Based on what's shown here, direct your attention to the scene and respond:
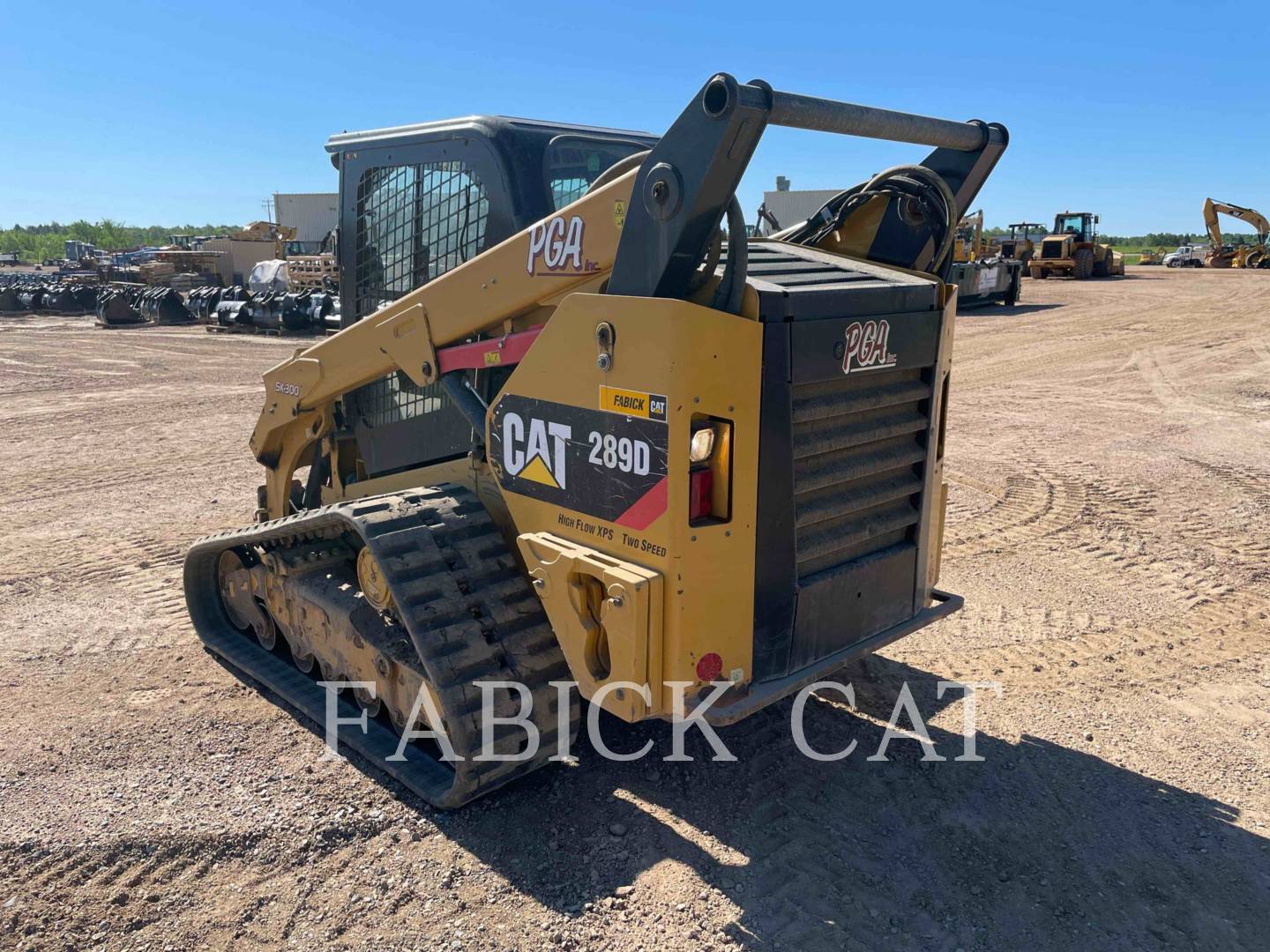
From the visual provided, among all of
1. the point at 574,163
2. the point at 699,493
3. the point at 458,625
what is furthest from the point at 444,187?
the point at 699,493

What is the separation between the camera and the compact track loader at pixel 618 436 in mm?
3125

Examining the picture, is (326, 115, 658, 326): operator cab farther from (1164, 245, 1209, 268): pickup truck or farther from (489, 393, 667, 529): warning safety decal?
(1164, 245, 1209, 268): pickup truck

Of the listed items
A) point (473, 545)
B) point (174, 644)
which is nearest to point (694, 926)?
point (473, 545)

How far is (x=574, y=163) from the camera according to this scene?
4445mm

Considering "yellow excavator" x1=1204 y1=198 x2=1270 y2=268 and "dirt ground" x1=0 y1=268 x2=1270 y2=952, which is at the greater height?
"yellow excavator" x1=1204 y1=198 x2=1270 y2=268

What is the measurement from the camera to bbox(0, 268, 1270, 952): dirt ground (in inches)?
125

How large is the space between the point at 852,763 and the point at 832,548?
1107 millimetres

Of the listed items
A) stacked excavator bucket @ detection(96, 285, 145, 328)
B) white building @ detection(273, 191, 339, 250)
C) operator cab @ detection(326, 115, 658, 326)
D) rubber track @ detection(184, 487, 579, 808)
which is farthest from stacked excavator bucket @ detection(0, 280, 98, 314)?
rubber track @ detection(184, 487, 579, 808)

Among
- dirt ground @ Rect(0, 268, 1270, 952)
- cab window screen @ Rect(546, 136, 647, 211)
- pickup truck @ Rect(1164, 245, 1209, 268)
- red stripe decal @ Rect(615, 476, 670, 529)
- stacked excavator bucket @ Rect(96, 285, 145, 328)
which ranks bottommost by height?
dirt ground @ Rect(0, 268, 1270, 952)

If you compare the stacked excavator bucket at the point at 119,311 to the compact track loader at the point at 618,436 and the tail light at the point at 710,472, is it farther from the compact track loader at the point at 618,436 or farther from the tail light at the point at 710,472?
the tail light at the point at 710,472

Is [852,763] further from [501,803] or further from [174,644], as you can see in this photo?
[174,644]

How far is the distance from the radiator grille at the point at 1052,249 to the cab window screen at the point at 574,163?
3626 cm

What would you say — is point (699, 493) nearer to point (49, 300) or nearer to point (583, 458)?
point (583, 458)

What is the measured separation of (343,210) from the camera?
203 inches
